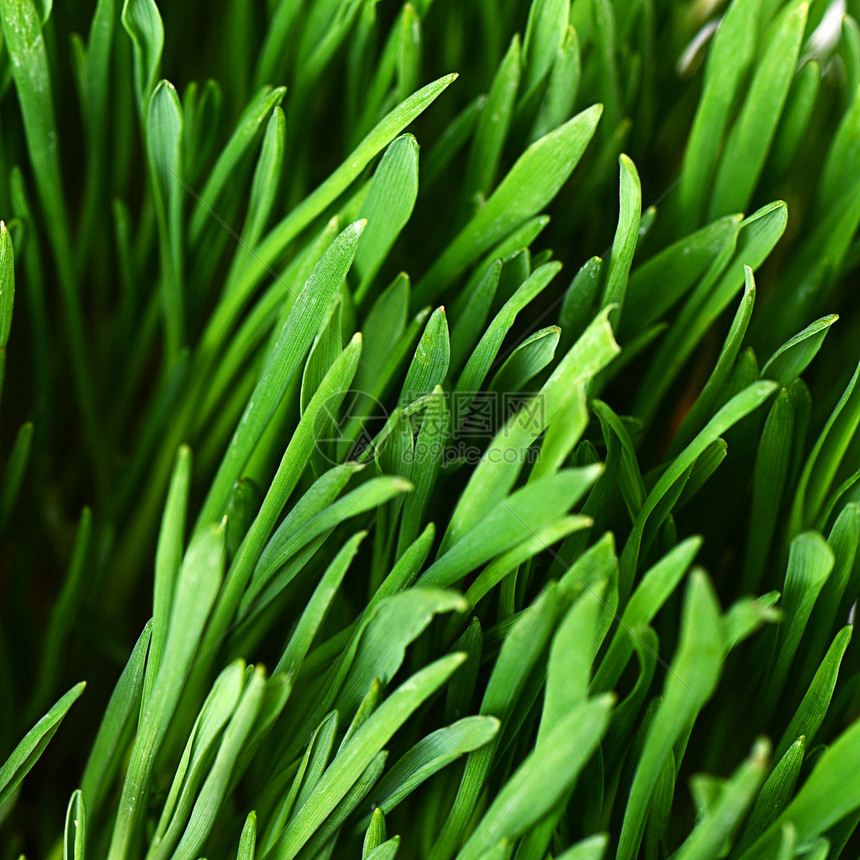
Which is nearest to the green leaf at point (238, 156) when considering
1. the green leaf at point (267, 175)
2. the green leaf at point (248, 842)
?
the green leaf at point (267, 175)

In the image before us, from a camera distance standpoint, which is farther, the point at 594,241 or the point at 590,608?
the point at 594,241

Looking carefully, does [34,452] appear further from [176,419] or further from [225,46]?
[225,46]

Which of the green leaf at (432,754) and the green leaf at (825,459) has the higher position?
the green leaf at (825,459)

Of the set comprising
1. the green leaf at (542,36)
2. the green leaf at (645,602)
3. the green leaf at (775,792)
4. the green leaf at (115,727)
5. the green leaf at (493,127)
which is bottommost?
the green leaf at (115,727)

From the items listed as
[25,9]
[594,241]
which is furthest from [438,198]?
[25,9]

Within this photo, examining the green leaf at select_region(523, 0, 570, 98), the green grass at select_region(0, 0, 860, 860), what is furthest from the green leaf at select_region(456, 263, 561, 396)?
the green leaf at select_region(523, 0, 570, 98)

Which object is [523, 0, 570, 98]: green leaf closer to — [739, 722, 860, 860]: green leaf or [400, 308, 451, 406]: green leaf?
[400, 308, 451, 406]: green leaf

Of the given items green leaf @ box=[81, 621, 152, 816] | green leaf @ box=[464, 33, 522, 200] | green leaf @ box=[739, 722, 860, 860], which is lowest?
green leaf @ box=[81, 621, 152, 816]

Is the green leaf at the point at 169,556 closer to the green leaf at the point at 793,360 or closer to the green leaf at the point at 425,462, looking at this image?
the green leaf at the point at 425,462
